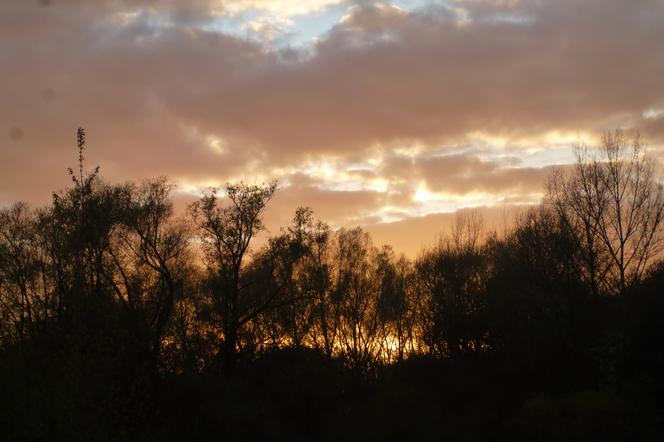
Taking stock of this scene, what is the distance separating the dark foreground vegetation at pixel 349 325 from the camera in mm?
32594

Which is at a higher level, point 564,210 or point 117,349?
point 564,210

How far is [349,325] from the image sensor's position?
72.3 metres

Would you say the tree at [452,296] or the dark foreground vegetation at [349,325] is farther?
the tree at [452,296]

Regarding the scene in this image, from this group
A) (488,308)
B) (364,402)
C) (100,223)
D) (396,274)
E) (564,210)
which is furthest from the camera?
(396,274)

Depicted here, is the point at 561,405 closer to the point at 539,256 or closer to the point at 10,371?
the point at 539,256

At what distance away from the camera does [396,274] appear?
74062mm

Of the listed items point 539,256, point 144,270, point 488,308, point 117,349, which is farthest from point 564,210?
point 117,349

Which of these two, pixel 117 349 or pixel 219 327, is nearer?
pixel 117 349

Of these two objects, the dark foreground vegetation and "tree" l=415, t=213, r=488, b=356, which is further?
"tree" l=415, t=213, r=488, b=356

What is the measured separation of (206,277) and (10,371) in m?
33.0

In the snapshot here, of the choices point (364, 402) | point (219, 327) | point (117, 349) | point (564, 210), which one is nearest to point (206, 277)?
point (219, 327)

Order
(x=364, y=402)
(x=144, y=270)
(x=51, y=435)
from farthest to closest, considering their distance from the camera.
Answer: (x=144, y=270)
(x=364, y=402)
(x=51, y=435)

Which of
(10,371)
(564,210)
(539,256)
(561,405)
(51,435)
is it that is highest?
(564,210)

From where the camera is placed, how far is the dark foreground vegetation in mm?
32594
